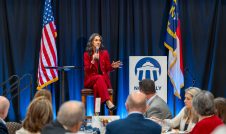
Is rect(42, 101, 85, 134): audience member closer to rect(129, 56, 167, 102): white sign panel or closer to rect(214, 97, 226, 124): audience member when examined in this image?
rect(214, 97, 226, 124): audience member

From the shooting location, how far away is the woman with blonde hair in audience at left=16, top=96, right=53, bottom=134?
3.61 metres

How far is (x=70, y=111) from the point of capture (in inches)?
118

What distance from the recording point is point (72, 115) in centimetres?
300

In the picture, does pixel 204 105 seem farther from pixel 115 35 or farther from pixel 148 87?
→ pixel 115 35

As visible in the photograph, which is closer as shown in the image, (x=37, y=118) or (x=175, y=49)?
(x=37, y=118)

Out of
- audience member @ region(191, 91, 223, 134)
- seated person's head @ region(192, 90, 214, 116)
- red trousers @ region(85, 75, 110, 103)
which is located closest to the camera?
audience member @ region(191, 91, 223, 134)

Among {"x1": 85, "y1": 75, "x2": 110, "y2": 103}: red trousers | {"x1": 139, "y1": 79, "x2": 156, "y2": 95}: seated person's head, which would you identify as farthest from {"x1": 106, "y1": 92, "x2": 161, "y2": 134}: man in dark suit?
{"x1": 85, "y1": 75, "x2": 110, "y2": 103}: red trousers

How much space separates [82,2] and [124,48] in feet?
4.15

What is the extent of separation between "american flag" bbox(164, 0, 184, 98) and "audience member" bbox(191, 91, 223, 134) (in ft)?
14.3

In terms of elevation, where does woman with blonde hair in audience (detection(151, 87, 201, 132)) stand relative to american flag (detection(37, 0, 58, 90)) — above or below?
below

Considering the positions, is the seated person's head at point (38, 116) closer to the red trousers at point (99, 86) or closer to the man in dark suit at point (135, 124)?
the man in dark suit at point (135, 124)

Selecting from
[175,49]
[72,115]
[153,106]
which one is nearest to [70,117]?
[72,115]

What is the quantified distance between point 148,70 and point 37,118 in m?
4.59

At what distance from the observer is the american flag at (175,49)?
27.2 ft
